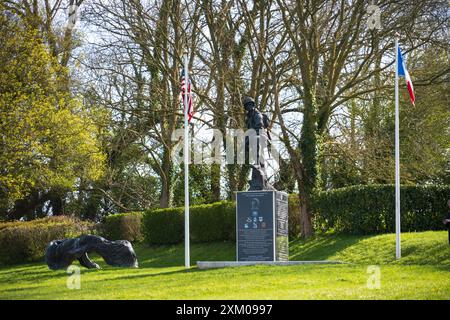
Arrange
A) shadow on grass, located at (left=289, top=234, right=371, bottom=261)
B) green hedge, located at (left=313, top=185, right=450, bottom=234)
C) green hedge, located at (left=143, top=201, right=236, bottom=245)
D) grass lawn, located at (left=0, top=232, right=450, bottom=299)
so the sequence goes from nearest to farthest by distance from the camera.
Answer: grass lawn, located at (left=0, top=232, right=450, bottom=299), shadow on grass, located at (left=289, top=234, right=371, bottom=261), green hedge, located at (left=313, top=185, right=450, bottom=234), green hedge, located at (left=143, top=201, right=236, bottom=245)

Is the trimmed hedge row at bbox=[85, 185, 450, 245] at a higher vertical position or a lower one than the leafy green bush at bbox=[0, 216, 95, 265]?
higher

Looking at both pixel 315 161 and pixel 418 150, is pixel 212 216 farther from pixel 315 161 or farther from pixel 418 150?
pixel 418 150

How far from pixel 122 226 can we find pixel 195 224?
16.8 ft

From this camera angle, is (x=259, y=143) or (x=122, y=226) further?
(x=122, y=226)

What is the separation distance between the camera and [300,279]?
18.2 meters

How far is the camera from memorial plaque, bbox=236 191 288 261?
22656 mm

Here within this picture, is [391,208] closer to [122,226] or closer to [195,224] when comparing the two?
[195,224]

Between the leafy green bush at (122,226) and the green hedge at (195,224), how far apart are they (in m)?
1.62

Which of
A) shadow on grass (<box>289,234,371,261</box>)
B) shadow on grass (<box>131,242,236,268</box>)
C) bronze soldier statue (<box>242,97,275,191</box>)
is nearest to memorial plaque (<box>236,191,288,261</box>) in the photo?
bronze soldier statue (<box>242,97,275,191</box>)

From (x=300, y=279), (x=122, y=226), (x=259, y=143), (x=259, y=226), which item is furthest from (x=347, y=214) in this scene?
(x=122, y=226)

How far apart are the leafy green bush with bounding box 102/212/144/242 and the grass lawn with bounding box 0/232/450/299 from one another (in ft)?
38.4

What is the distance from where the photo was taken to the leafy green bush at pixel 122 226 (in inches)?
1467

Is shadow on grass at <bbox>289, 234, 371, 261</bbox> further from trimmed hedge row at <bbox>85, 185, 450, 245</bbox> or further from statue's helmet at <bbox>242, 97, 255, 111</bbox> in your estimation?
statue's helmet at <bbox>242, 97, 255, 111</bbox>

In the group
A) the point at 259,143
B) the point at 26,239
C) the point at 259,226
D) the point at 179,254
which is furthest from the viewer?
the point at 26,239
